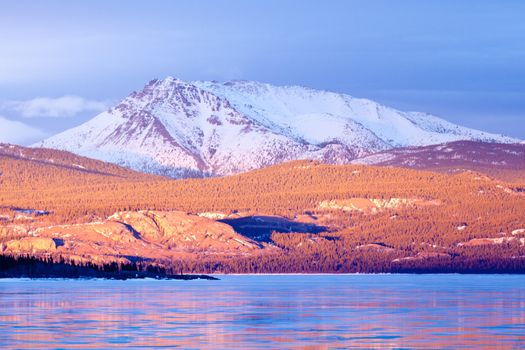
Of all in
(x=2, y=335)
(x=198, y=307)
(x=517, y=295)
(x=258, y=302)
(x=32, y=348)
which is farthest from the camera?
(x=517, y=295)

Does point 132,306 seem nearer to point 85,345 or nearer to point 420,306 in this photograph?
point 420,306

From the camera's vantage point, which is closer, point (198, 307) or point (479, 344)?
point (479, 344)

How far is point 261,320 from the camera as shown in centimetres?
12531

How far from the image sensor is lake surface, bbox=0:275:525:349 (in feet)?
342

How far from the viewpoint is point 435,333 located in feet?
363

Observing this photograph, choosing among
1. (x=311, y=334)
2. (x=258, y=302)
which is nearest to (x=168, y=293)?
(x=258, y=302)

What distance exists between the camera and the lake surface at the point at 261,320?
104 m

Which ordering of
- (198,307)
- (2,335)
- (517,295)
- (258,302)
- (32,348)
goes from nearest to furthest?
(32,348), (2,335), (198,307), (258,302), (517,295)

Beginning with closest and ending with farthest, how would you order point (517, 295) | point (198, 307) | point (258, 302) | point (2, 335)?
point (2, 335)
point (198, 307)
point (258, 302)
point (517, 295)

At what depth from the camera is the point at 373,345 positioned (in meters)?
101

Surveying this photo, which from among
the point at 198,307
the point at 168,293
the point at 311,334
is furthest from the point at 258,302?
the point at 311,334

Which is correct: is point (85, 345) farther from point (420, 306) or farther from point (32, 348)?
point (420, 306)

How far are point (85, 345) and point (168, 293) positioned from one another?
85.9 metres

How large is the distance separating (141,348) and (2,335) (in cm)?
1341
